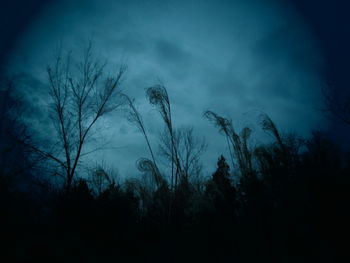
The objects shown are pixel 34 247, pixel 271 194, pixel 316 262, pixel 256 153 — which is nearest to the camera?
pixel 316 262

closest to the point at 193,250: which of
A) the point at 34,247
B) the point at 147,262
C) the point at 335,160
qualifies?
the point at 147,262

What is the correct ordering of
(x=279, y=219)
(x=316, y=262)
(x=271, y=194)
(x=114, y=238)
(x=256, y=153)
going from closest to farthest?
1. (x=316, y=262)
2. (x=279, y=219)
3. (x=271, y=194)
4. (x=114, y=238)
5. (x=256, y=153)

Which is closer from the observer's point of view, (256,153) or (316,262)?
(316,262)

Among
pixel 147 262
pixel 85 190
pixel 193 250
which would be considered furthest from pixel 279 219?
pixel 85 190

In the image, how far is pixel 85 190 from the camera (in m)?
7.30

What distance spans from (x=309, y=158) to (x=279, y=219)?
247 cm

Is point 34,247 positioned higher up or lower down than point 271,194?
lower down

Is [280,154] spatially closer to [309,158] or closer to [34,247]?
[309,158]

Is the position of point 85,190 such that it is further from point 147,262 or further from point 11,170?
point 147,262

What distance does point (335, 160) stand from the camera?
5.43 m

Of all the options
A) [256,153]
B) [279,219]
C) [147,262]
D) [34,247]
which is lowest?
[147,262]

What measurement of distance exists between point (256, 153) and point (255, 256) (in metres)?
7.56

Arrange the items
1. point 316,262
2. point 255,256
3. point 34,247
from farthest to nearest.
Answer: point 255,256 < point 34,247 < point 316,262

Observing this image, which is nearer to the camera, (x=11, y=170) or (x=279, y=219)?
(x=279, y=219)
